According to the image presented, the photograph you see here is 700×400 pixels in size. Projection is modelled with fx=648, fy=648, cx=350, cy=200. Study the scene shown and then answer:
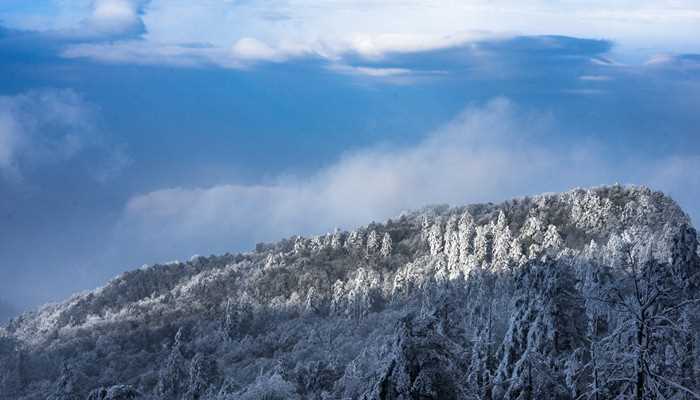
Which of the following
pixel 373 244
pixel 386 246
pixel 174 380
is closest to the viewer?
pixel 174 380

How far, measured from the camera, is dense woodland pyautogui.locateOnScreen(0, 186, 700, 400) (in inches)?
819

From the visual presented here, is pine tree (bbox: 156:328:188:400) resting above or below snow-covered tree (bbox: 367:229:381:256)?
below

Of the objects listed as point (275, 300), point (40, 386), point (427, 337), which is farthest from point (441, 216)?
point (427, 337)

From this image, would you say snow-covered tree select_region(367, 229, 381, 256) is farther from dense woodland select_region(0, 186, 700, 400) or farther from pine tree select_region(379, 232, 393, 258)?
pine tree select_region(379, 232, 393, 258)

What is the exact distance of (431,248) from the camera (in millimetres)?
173500

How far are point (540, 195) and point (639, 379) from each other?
544ft

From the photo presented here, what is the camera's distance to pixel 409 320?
21.0 m

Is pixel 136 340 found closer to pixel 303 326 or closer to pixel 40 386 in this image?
pixel 40 386

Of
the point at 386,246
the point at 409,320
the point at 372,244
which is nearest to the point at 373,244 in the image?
the point at 372,244

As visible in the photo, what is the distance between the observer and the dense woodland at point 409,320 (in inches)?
819

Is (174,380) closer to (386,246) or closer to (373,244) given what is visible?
(386,246)

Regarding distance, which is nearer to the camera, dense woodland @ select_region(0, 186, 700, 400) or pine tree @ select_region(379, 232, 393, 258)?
dense woodland @ select_region(0, 186, 700, 400)

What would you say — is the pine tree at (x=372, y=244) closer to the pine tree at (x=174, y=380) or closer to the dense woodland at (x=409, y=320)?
the dense woodland at (x=409, y=320)

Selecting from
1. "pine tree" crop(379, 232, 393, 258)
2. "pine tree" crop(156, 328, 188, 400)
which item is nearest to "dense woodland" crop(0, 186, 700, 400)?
"pine tree" crop(156, 328, 188, 400)
